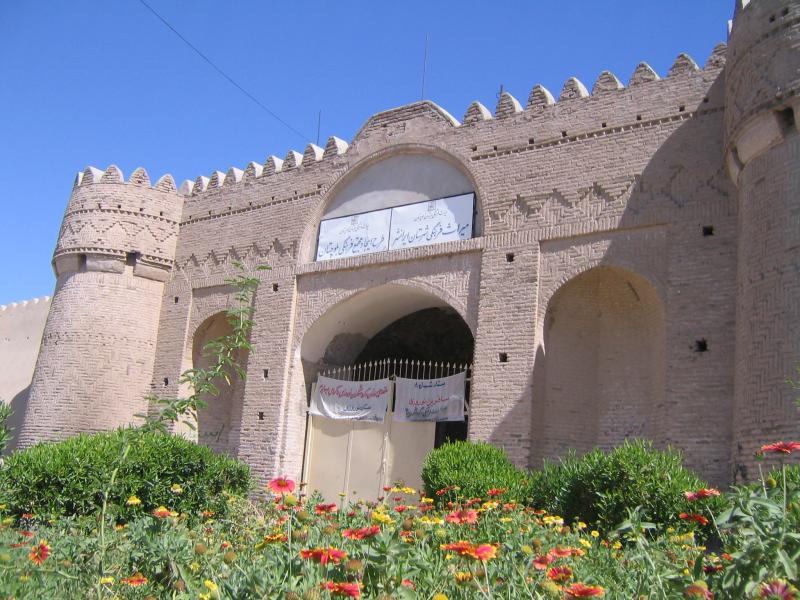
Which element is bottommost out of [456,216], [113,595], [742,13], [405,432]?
[113,595]

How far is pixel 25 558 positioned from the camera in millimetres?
4531

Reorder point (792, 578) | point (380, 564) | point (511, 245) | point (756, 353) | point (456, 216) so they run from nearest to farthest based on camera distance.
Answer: point (792, 578), point (380, 564), point (756, 353), point (511, 245), point (456, 216)

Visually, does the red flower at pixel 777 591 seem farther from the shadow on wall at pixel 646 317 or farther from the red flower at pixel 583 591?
the shadow on wall at pixel 646 317

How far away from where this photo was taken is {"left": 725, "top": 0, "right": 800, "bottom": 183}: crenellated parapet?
9.26m

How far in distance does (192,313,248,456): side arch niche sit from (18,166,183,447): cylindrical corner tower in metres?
0.92

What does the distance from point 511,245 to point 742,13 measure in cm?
402

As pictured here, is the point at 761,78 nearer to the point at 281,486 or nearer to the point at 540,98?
the point at 540,98

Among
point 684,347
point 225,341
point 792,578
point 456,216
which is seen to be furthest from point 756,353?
point 225,341

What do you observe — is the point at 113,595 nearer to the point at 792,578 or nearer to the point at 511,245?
the point at 792,578

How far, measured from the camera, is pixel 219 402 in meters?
15.3

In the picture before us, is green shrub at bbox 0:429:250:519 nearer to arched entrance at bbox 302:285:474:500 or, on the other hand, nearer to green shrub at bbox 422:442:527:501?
green shrub at bbox 422:442:527:501

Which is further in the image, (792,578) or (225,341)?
(225,341)

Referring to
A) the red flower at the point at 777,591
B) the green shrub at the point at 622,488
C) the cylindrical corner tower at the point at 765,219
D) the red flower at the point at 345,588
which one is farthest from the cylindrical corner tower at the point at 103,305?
the red flower at the point at 777,591

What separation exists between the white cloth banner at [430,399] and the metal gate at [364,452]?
0.53ft
